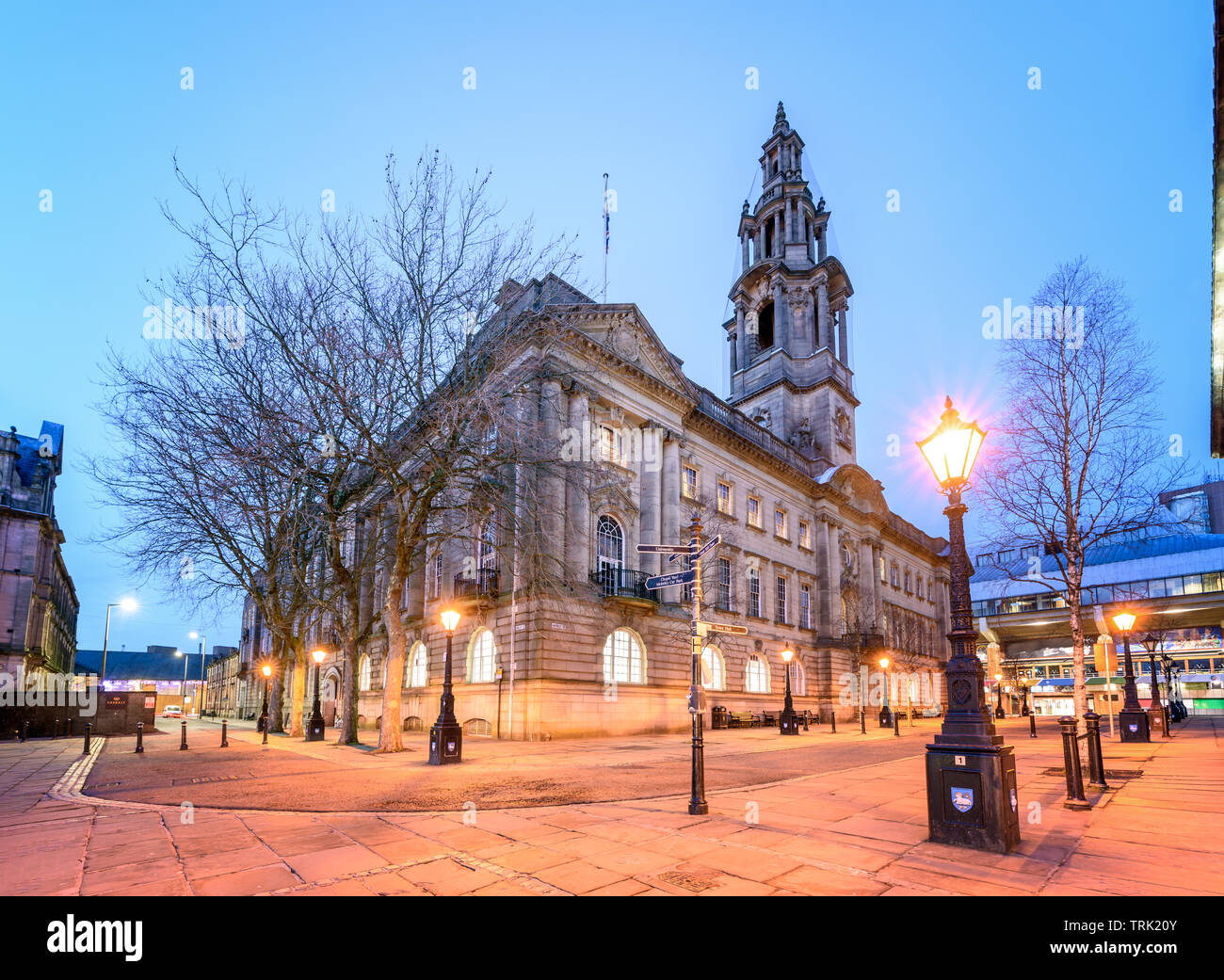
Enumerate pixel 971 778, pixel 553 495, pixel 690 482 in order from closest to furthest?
pixel 971 778 < pixel 553 495 < pixel 690 482

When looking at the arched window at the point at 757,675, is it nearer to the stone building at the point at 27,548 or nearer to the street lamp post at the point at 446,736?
the street lamp post at the point at 446,736

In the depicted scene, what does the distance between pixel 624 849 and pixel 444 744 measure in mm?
10445

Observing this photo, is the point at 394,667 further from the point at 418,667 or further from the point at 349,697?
the point at 418,667

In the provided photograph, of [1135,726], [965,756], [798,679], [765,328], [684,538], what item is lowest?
[798,679]

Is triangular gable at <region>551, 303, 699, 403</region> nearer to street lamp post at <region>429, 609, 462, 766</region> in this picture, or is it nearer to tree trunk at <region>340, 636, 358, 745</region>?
tree trunk at <region>340, 636, 358, 745</region>

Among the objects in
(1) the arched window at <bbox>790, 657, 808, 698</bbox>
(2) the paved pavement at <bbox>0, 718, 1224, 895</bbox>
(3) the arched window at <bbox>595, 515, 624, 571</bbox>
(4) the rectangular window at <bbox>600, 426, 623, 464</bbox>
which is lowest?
(1) the arched window at <bbox>790, 657, 808, 698</bbox>

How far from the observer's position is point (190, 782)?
12.1 meters

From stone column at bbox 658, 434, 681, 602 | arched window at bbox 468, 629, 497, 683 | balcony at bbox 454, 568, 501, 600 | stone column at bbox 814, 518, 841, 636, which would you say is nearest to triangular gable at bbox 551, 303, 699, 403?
stone column at bbox 658, 434, 681, 602

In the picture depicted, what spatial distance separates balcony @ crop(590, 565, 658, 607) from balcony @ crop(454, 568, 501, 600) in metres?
4.09

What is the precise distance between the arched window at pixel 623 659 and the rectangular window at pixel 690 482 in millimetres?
8453

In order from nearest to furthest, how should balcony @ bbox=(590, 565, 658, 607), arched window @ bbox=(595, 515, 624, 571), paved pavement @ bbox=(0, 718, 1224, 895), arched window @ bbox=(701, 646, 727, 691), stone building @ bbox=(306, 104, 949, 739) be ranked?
paved pavement @ bbox=(0, 718, 1224, 895), stone building @ bbox=(306, 104, 949, 739), balcony @ bbox=(590, 565, 658, 607), arched window @ bbox=(595, 515, 624, 571), arched window @ bbox=(701, 646, 727, 691)

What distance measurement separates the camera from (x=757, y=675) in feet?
118

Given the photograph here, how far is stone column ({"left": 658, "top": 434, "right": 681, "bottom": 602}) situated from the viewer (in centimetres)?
3009

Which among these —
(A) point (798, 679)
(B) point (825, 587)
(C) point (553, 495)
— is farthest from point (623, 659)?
(B) point (825, 587)
